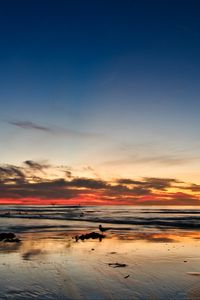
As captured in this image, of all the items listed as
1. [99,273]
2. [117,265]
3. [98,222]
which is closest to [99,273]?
[99,273]

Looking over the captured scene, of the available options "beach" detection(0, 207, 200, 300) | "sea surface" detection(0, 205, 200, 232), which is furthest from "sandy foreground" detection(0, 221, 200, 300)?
"sea surface" detection(0, 205, 200, 232)

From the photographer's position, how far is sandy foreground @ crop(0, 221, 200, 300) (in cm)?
1442

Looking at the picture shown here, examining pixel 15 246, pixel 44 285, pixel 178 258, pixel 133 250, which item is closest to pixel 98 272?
pixel 44 285

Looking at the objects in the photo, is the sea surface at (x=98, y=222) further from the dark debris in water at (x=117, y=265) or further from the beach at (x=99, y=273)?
the dark debris in water at (x=117, y=265)

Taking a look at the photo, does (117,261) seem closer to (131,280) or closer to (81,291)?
(131,280)

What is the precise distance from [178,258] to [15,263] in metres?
10.2

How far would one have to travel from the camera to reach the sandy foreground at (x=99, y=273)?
14.4 metres

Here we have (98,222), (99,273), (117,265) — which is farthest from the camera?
(98,222)

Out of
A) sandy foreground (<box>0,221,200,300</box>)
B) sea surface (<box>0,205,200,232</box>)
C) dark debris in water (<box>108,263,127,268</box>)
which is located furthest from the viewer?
sea surface (<box>0,205,200,232</box>)

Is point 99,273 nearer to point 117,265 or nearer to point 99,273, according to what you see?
point 99,273

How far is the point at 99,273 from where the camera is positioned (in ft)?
60.2

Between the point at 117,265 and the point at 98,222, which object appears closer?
the point at 117,265

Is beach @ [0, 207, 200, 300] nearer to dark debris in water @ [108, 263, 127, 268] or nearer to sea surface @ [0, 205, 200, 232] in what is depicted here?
dark debris in water @ [108, 263, 127, 268]

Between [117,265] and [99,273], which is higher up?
[117,265]
